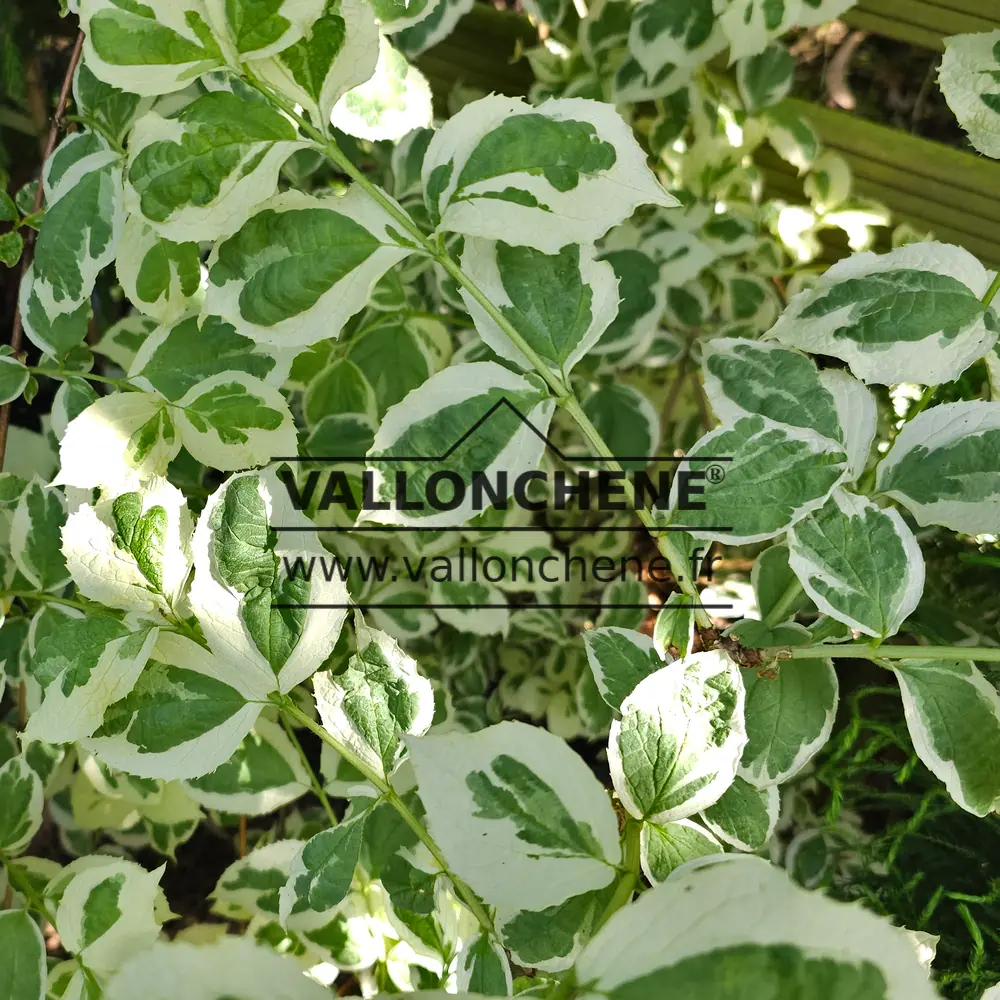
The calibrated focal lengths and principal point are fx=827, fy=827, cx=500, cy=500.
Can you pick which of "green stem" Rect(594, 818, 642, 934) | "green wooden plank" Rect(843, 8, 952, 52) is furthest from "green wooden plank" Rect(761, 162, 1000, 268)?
"green stem" Rect(594, 818, 642, 934)

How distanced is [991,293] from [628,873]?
371 millimetres

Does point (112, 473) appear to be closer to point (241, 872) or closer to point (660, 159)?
point (241, 872)

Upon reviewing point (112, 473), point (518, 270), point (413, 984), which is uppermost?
point (518, 270)

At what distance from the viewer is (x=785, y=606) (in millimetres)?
515

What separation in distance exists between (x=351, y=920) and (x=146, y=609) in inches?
12.3

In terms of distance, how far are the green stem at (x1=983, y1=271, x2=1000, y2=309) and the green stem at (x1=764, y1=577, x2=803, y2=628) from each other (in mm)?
192

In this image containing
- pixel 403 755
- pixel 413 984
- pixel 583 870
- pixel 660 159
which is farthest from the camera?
pixel 660 159

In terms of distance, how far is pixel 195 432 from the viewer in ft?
1.76

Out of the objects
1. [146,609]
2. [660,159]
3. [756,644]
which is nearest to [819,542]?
A: [756,644]

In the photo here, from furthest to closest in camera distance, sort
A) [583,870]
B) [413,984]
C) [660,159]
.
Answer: [660,159] < [413,984] < [583,870]

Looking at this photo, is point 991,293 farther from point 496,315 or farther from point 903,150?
point 903,150

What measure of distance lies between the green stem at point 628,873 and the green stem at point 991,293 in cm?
34

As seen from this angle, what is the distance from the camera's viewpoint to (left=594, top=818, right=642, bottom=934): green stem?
1.21ft

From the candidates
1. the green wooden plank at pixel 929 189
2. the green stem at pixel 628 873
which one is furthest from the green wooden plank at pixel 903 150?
the green stem at pixel 628 873
